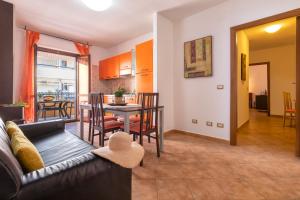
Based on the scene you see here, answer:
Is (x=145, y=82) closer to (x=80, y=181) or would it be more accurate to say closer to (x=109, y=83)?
(x=109, y=83)

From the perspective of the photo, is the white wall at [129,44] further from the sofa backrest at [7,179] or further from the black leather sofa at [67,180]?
the sofa backrest at [7,179]

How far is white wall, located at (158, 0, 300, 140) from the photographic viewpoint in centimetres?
289

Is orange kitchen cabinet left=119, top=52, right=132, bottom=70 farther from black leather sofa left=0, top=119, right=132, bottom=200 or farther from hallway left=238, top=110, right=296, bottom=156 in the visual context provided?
black leather sofa left=0, top=119, right=132, bottom=200

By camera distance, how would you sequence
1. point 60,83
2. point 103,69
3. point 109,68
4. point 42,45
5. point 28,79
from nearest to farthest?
point 28,79 → point 42,45 → point 109,68 → point 103,69 → point 60,83

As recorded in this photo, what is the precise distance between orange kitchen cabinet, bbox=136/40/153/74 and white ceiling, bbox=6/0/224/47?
0.58 meters

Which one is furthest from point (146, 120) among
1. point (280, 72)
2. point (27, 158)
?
point (280, 72)

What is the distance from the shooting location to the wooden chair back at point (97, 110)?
2.52 metres

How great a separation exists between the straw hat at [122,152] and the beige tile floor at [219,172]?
0.77 meters

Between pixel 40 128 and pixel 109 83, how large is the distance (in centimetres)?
435

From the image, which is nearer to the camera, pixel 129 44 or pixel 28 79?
pixel 28 79

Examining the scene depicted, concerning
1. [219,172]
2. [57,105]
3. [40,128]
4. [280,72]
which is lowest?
[219,172]

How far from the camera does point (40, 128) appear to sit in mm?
2078

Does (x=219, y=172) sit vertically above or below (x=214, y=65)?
below

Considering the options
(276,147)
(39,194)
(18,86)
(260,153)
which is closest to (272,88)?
(276,147)
